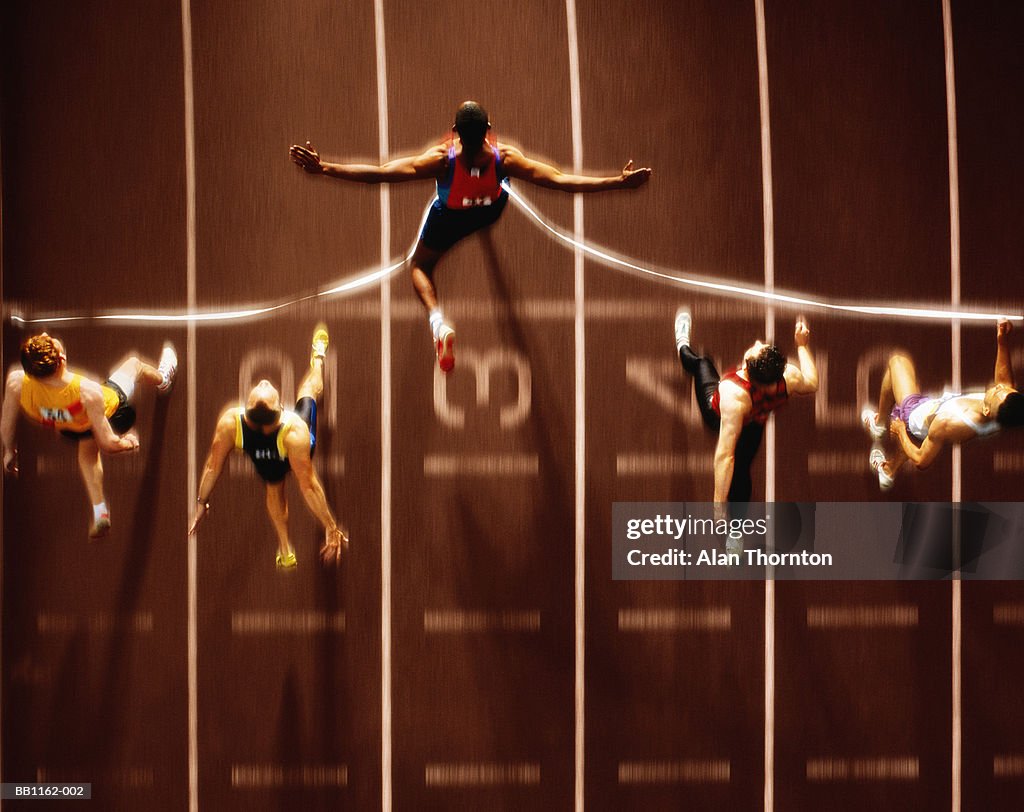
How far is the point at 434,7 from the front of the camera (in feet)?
8.39

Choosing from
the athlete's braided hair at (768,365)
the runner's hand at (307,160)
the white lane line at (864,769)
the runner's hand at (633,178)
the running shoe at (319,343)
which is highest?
the runner's hand at (307,160)

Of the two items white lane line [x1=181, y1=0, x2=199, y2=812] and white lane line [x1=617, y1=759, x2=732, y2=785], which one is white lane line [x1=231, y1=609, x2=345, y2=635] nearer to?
white lane line [x1=181, y1=0, x2=199, y2=812]

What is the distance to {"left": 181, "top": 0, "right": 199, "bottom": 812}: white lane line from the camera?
254cm

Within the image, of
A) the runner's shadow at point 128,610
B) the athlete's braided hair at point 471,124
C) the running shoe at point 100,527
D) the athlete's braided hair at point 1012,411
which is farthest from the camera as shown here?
the runner's shadow at point 128,610

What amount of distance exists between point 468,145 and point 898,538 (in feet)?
5.98

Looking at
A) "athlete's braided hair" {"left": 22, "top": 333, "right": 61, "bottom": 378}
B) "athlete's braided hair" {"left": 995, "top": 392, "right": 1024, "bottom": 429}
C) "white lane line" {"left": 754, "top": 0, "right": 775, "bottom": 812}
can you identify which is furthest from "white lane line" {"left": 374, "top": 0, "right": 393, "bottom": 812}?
"athlete's braided hair" {"left": 995, "top": 392, "right": 1024, "bottom": 429}

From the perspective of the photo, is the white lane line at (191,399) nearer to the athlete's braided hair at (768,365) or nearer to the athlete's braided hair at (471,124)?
the athlete's braided hair at (471,124)

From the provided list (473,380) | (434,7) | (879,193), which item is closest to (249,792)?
(473,380)

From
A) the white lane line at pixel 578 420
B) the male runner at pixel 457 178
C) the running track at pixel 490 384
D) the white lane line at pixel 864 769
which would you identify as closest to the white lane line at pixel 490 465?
the running track at pixel 490 384

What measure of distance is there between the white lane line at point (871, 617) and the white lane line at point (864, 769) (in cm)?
43

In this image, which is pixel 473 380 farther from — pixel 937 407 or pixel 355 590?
pixel 937 407

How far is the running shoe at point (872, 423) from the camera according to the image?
256 cm

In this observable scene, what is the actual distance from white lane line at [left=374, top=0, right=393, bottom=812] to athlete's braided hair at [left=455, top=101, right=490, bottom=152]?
352 millimetres

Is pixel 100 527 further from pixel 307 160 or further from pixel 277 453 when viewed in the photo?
pixel 307 160
